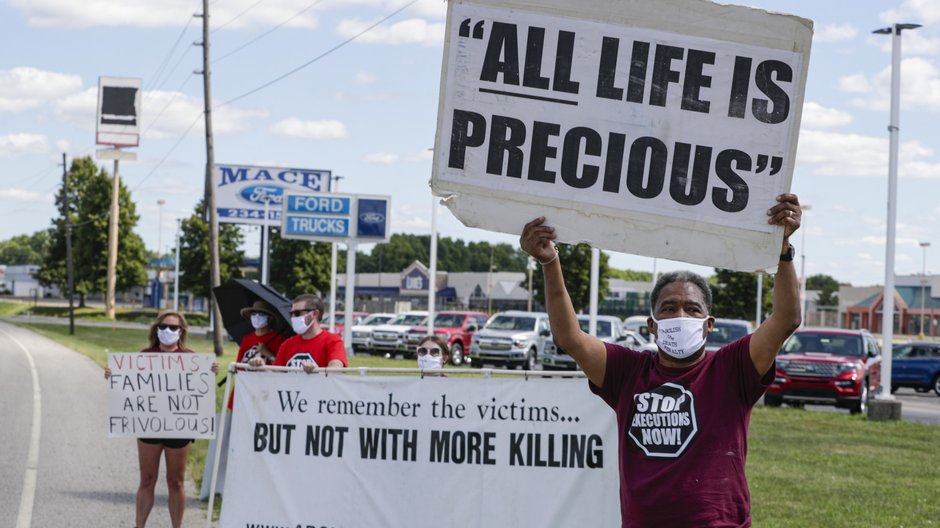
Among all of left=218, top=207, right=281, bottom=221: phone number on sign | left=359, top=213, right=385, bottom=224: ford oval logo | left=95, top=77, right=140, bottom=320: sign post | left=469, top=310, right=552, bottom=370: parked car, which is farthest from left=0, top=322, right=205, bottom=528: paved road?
left=95, top=77, right=140, bottom=320: sign post

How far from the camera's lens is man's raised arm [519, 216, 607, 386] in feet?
13.7

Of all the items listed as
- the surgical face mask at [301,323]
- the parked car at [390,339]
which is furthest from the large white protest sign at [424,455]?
the parked car at [390,339]

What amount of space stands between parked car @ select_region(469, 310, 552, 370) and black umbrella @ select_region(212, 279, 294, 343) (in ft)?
88.4

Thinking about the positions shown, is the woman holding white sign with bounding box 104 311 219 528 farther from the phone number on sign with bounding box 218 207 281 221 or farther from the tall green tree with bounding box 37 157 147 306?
the tall green tree with bounding box 37 157 147 306

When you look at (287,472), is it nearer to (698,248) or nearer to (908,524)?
(698,248)

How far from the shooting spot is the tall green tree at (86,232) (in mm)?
91875

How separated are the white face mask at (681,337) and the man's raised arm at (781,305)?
0.22m

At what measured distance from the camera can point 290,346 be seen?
28.9 ft

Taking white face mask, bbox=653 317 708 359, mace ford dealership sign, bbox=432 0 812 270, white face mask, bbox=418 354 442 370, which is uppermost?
mace ford dealership sign, bbox=432 0 812 270

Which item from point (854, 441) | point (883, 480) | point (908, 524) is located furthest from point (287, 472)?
point (854, 441)

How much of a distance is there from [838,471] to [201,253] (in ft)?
256

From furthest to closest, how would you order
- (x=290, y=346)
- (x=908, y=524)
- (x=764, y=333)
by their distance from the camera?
(x=908, y=524) → (x=290, y=346) → (x=764, y=333)

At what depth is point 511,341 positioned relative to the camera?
126 feet

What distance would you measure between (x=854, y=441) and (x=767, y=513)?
7710mm
